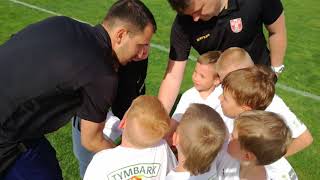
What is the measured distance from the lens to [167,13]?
10.1 meters

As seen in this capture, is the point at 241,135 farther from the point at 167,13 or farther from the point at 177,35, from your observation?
the point at 167,13

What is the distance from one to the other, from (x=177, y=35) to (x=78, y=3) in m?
6.98

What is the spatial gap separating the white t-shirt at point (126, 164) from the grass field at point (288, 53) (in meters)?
2.02

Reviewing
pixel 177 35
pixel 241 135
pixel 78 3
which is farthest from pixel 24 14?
pixel 241 135

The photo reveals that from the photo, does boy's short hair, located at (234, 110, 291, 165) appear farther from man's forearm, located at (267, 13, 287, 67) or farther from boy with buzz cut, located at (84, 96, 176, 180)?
man's forearm, located at (267, 13, 287, 67)

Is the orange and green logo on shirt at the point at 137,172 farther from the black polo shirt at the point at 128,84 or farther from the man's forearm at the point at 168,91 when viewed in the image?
the man's forearm at the point at 168,91

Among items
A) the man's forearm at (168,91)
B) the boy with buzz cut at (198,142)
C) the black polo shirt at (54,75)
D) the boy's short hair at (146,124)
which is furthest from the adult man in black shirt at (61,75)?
the man's forearm at (168,91)

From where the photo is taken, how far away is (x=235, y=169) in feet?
10.2

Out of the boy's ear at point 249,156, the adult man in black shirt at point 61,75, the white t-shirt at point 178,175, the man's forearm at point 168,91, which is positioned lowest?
the man's forearm at point 168,91

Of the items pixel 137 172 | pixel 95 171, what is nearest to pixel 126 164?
pixel 137 172

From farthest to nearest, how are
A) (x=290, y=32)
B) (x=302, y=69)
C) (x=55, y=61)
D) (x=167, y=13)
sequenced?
1. (x=167, y=13)
2. (x=290, y=32)
3. (x=302, y=69)
4. (x=55, y=61)

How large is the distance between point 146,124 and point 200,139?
1.29 feet

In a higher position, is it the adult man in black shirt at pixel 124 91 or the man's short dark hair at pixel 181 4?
the man's short dark hair at pixel 181 4

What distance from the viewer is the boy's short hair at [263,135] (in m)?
2.79
